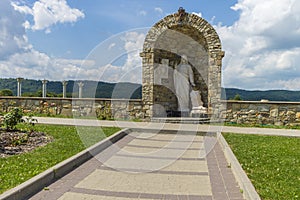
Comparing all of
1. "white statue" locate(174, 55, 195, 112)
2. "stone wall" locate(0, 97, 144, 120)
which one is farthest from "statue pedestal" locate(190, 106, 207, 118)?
"stone wall" locate(0, 97, 144, 120)

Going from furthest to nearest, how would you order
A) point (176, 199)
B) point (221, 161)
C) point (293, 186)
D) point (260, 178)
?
point (221, 161) < point (260, 178) < point (293, 186) < point (176, 199)

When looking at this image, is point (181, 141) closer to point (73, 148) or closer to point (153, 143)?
point (153, 143)

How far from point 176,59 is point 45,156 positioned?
9197mm

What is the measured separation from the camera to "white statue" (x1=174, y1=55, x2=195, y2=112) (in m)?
12.8

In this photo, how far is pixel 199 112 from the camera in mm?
11953

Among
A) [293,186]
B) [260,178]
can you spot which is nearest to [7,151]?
[260,178]

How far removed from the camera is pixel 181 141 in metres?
8.34

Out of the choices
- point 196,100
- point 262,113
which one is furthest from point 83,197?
point 262,113

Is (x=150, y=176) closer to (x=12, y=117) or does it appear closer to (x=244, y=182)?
(x=244, y=182)

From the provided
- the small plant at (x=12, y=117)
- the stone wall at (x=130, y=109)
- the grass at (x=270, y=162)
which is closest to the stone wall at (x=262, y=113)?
the stone wall at (x=130, y=109)

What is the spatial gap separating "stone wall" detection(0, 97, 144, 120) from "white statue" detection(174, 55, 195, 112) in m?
1.85

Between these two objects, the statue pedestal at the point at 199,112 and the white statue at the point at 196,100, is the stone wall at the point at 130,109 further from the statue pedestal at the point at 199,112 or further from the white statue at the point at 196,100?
the white statue at the point at 196,100

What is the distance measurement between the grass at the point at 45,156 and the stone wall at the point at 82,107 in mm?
3483

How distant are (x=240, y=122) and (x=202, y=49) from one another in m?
3.67
